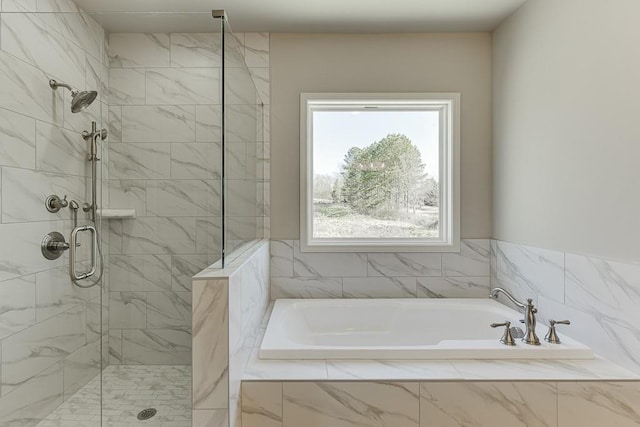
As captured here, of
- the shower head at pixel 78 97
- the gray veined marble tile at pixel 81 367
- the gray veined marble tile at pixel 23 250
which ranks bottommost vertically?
the gray veined marble tile at pixel 81 367

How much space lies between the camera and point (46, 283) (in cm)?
166

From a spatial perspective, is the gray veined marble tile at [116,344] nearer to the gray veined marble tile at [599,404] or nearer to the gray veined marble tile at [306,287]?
the gray veined marble tile at [306,287]

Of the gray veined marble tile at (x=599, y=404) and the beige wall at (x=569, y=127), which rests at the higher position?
the beige wall at (x=569, y=127)

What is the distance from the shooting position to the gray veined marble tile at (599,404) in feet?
5.01

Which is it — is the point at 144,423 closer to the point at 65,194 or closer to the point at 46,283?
the point at 46,283

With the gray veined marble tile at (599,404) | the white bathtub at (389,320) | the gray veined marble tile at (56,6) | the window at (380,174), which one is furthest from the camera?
the window at (380,174)

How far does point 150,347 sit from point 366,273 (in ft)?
5.10

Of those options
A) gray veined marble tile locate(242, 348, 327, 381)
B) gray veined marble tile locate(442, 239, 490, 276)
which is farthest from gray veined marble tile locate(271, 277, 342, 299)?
gray veined marble tile locate(242, 348, 327, 381)

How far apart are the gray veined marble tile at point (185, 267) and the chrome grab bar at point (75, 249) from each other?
34cm

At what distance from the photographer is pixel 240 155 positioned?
6.57ft

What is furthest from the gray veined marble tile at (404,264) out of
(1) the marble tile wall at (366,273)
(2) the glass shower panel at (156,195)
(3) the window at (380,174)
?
(2) the glass shower panel at (156,195)

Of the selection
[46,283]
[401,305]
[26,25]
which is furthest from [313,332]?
[26,25]

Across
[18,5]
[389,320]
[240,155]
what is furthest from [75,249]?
[389,320]

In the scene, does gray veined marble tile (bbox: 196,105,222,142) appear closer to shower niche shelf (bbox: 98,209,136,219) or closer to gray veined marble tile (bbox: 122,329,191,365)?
shower niche shelf (bbox: 98,209,136,219)
